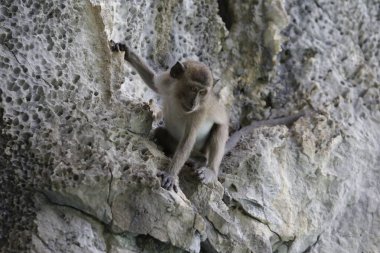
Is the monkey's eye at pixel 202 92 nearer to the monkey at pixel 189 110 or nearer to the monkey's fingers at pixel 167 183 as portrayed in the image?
the monkey at pixel 189 110

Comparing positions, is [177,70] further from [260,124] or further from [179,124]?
[260,124]

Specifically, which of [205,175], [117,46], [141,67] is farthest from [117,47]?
[205,175]

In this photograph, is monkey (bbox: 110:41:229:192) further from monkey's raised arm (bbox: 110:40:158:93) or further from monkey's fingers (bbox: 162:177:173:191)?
monkey's fingers (bbox: 162:177:173:191)

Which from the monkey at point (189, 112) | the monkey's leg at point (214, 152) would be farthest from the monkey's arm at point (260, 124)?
the monkey's leg at point (214, 152)

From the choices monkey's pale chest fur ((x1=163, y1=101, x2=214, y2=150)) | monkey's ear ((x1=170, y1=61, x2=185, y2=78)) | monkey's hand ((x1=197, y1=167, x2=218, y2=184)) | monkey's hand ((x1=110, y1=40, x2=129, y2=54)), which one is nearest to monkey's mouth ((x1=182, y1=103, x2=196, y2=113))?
monkey's pale chest fur ((x1=163, y1=101, x2=214, y2=150))

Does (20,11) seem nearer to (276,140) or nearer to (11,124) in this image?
(11,124)

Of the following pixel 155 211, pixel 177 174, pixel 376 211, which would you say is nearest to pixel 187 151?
pixel 177 174

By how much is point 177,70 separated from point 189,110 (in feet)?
1.26

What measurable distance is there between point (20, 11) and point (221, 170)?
216 cm

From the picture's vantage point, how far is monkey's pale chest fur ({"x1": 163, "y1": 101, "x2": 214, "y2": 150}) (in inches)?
239

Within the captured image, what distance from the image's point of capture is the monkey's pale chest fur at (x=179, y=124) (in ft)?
19.9

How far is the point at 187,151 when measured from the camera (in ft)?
18.7

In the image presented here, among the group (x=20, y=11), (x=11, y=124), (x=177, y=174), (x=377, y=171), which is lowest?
(x=11, y=124)

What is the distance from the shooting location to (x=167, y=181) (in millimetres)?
5164
